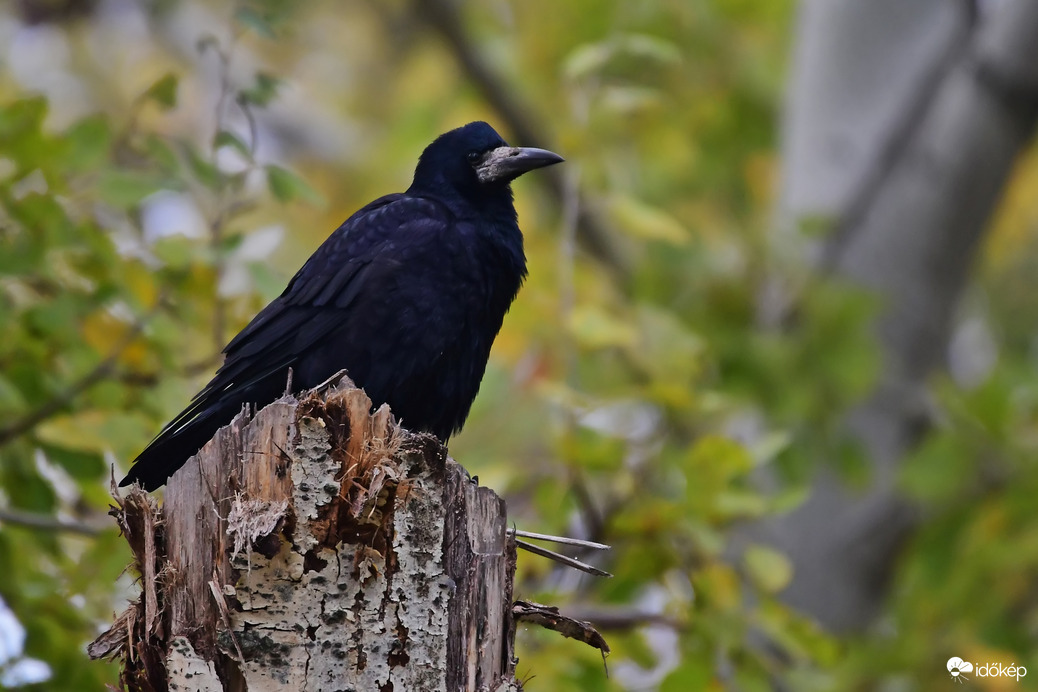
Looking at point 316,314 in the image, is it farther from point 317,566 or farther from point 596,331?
point 317,566

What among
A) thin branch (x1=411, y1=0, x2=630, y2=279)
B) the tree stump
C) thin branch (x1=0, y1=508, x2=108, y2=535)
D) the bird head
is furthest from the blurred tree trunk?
the tree stump

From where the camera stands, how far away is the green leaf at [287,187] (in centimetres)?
370

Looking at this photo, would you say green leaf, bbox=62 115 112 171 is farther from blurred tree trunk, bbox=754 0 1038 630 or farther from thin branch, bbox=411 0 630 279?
blurred tree trunk, bbox=754 0 1038 630

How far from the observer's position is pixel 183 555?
242cm

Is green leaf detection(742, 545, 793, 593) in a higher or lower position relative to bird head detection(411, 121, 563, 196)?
lower

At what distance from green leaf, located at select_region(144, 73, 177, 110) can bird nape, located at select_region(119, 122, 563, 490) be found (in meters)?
0.70

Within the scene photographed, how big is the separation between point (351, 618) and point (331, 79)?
36.4 feet

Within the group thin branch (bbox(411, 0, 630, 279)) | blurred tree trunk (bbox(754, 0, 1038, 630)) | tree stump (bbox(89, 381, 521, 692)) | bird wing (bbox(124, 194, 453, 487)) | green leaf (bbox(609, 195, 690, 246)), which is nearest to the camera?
tree stump (bbox(89, 381, 521, 692))

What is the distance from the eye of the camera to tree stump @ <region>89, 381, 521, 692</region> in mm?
2281

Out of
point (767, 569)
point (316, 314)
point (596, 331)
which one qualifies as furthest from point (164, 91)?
point (767, 569)

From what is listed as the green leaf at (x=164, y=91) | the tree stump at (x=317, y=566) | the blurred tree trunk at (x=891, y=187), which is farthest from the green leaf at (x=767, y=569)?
the blurred tree trunk at (x=891, y=187)

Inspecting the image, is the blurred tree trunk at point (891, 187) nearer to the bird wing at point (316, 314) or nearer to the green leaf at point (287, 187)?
the bird wing at point (316, 314)

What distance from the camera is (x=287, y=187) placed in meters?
3.71

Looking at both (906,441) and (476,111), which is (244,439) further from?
(476,111)
